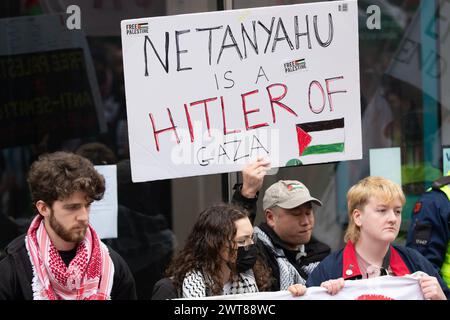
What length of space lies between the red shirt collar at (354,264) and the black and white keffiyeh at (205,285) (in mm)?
457

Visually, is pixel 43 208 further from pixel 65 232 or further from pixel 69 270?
pixel 69 270

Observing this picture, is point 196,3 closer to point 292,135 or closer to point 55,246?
point 292,135

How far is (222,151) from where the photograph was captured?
6.18 m

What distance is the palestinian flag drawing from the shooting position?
632 cm

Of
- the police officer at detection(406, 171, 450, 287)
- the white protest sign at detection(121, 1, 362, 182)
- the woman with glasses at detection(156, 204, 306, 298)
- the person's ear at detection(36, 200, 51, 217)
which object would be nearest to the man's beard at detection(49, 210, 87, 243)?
the person's ear at detection(36, 200, 51, 217)

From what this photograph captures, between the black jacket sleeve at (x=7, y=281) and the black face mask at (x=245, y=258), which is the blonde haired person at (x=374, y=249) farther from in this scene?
the black jacket sleeve at (x=7, y=281)

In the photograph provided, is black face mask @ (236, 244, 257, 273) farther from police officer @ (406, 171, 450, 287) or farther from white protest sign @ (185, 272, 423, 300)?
police officer @ (406, 171, 450, 287)

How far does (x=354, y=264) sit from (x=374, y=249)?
0.13m

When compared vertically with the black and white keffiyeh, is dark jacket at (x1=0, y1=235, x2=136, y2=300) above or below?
above

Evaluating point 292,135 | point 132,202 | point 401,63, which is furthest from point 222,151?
point 401,63

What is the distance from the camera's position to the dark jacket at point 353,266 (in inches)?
221

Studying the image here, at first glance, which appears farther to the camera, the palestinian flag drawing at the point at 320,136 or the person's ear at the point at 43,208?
the palestinian flag drawing at the point at 320,136

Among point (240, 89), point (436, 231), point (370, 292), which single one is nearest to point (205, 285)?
point (370, 292)

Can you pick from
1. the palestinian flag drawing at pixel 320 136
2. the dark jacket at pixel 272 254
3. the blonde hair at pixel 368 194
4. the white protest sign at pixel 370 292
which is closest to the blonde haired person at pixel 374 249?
the blonde hair at pixel 368 194
